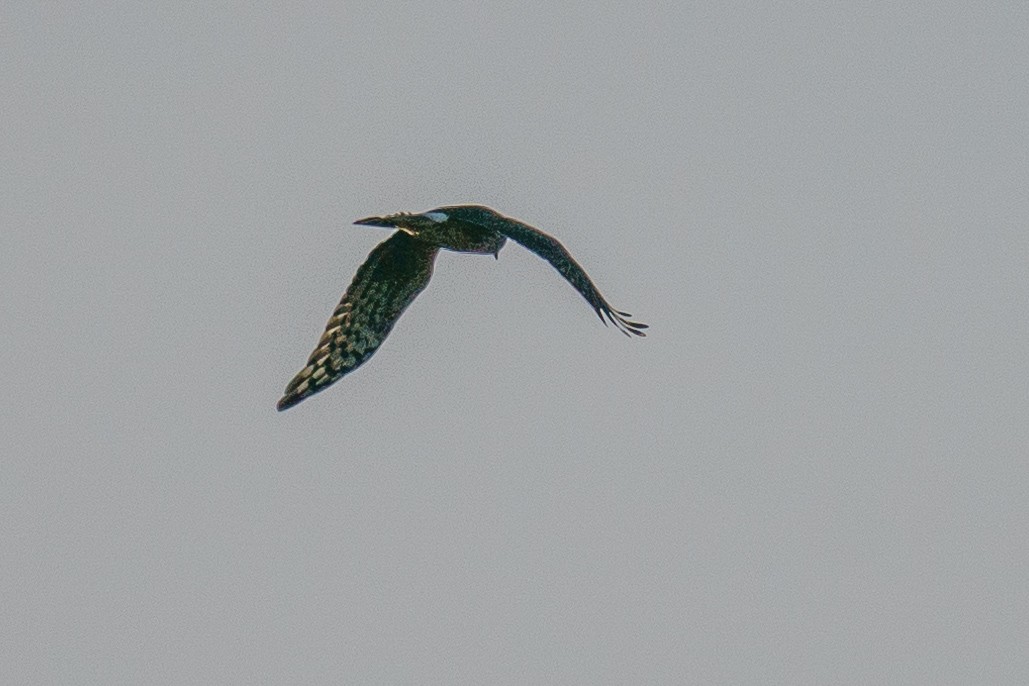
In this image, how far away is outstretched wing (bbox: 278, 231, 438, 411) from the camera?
26.9 m

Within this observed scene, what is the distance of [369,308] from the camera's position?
27.2 metres

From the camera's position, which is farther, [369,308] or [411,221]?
[369,308]

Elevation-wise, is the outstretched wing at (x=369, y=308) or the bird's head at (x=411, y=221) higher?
the bird's head at (x=411, y=221)

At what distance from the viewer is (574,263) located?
2422 centimetres

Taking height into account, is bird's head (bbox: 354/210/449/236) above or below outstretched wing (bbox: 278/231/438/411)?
above

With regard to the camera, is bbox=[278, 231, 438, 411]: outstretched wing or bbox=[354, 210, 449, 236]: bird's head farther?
bbox=[278, 231, 438, 411]: outstretched wing

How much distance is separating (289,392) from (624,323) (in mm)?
4560

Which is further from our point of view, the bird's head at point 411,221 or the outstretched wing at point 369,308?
the outstretched wing at point 369,308

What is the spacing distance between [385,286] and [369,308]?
316mm

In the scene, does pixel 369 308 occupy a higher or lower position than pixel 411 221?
lower

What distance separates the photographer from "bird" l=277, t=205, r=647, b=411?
87.1 ft

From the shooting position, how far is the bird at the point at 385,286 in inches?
1046

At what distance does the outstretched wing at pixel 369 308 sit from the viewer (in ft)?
88.2

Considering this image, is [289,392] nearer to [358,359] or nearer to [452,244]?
[358,359]
